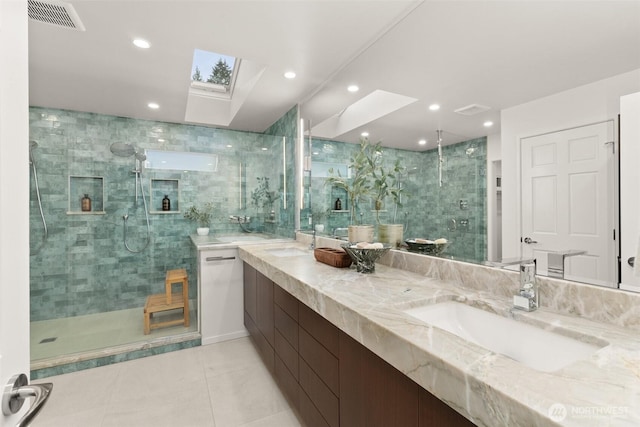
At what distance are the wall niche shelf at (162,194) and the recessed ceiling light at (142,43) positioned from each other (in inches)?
79.4

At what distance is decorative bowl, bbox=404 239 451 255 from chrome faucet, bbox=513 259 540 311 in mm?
461

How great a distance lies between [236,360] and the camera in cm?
247

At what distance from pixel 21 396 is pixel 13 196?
323 millimetres

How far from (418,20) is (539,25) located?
706mm

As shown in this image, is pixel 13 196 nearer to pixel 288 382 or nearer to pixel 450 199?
pixel 450 199

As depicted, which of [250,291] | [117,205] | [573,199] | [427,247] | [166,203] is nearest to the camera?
[573,199]

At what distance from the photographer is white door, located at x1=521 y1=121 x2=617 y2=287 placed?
0.89 meters

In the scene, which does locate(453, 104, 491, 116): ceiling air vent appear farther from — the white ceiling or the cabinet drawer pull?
the cabinet drawer pull

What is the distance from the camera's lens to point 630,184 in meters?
0.83

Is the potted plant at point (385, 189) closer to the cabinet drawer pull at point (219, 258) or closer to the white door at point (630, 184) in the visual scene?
the white door at point (630, 184)

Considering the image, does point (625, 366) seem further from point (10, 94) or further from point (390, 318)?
point (10, 94)

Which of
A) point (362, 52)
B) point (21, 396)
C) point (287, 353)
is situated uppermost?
point (362, 52)

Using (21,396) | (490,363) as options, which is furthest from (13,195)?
(490,363)

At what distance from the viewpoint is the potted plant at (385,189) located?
176 cm
